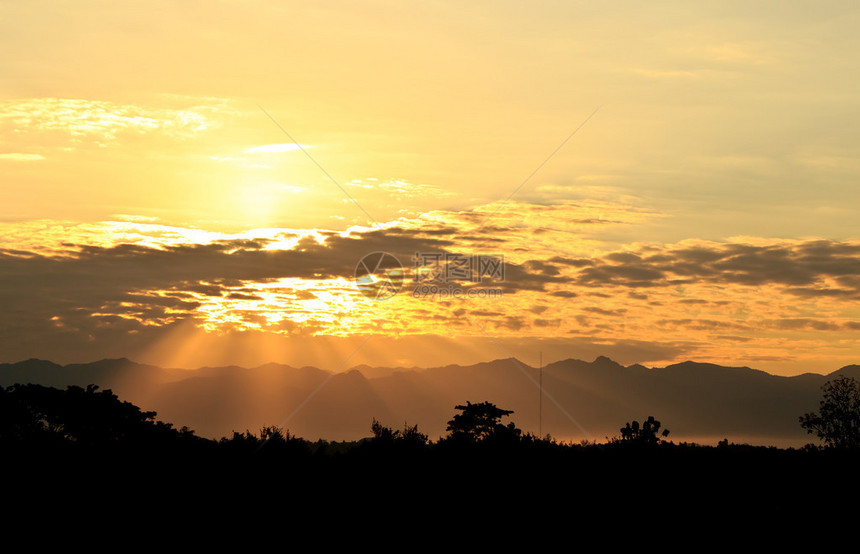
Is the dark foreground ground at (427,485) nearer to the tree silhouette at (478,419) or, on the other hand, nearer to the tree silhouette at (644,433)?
the tree silhouette at (644,433)

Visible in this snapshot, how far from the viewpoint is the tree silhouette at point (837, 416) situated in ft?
239

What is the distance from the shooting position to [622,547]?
29.2 meters

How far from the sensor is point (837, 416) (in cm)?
7369

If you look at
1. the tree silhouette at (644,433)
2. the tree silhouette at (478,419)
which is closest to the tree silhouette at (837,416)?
the tree silhouette at (644,433)

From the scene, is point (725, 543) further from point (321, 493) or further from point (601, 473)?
point (321, 493)

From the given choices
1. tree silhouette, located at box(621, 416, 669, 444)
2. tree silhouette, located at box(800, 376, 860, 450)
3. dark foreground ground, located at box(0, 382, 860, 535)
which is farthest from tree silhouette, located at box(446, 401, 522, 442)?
dark foreground ground, located at box(0, 382, 860, 535)

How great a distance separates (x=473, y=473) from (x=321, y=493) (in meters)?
7.47

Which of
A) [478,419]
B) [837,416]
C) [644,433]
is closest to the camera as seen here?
[644,433]

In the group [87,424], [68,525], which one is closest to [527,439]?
[68,525]

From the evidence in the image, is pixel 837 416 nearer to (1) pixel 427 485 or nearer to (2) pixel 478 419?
(2) pixel 478 419

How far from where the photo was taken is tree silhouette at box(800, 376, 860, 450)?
72.9m

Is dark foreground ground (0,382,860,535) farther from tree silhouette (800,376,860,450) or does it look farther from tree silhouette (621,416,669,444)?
tree silhouette (800,376,860,450)

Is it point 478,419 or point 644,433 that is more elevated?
point 644,433

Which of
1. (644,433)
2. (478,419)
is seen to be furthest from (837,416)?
(478,419)
